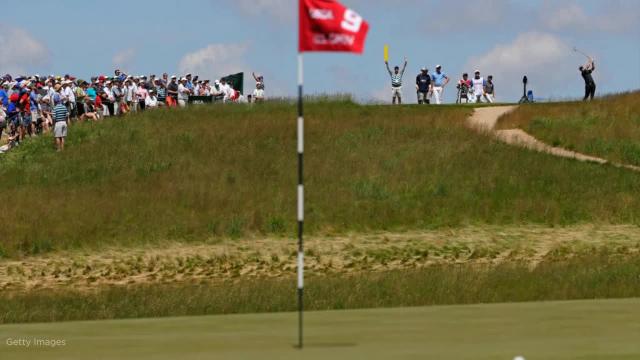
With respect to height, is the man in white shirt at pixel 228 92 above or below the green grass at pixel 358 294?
above

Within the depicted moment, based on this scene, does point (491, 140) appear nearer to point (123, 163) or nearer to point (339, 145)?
point (339, 145)

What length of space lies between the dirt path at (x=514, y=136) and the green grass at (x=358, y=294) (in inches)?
767

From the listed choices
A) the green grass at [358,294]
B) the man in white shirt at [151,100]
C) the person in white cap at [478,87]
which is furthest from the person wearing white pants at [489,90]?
the green grass at [358,294]

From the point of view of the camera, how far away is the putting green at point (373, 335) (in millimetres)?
14766

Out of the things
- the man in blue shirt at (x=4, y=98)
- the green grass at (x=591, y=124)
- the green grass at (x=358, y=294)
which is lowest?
the green grass at (x=358, y=294)

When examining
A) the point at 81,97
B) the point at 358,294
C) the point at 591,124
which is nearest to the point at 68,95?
the point at 81,97

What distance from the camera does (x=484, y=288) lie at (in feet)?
79.0

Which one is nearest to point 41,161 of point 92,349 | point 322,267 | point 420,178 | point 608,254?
point 420,178

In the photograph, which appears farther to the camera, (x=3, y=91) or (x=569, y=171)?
(x=3, y=91)

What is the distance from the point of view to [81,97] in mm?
53219

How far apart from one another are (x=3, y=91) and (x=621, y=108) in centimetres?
2447

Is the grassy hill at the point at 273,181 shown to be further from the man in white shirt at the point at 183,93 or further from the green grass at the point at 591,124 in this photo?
the man in white shirt at the point at 183,93

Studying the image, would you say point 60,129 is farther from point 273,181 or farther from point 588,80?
point 588,80

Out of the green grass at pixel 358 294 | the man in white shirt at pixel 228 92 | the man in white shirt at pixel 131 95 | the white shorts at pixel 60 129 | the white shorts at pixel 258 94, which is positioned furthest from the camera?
the man in white shirt at pixel 228 92
